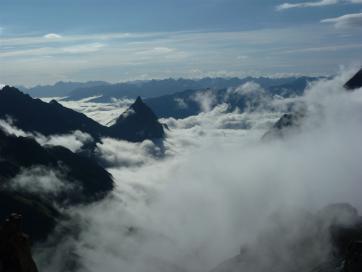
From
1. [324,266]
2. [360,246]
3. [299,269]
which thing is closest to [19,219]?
[360,246]

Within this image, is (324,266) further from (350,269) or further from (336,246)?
(350,269)

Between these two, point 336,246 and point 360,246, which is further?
point 336,246

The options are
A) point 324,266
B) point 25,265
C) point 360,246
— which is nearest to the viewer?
point 25,265

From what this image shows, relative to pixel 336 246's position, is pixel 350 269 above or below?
above

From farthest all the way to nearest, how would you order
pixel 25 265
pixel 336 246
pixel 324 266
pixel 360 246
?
pixel 336 246 → pixel 324 266 → pixel 360 246 → pixel 25 265

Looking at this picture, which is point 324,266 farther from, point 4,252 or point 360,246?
point 4,252

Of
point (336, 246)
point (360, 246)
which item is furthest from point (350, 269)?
point (336, 246)

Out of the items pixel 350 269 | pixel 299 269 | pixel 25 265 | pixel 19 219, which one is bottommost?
pixel 299 269
